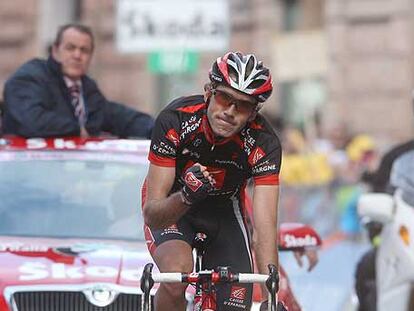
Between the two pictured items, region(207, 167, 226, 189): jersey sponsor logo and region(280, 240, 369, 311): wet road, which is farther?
region(280, 240, 369, 311): wet road

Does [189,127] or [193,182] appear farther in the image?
[189,127]

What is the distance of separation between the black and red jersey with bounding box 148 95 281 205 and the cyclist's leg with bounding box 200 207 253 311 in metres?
0.19

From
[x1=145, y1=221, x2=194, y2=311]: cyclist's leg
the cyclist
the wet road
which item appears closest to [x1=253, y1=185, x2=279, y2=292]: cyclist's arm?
the cyclist

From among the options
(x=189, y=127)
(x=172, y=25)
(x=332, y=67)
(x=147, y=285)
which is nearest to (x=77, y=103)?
(x=189, y=127)

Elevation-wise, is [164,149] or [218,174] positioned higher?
[164,149]

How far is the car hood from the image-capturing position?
7.06 metres

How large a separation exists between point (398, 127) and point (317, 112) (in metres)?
1.62

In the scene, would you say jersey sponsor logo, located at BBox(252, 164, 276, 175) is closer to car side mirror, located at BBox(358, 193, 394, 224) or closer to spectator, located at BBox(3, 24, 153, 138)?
car side mirror, located at BBox(358, 193, 394, 224)

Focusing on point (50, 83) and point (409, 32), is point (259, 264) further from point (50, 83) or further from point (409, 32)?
point (409, 32)

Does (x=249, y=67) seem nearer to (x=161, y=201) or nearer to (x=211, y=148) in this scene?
(x=211, y=148)

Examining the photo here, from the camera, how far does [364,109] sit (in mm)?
29297

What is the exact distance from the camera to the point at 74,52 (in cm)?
966

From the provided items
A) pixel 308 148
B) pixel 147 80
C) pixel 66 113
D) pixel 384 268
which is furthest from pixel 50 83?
pixel 147 80

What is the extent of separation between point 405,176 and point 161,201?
3.45 m
